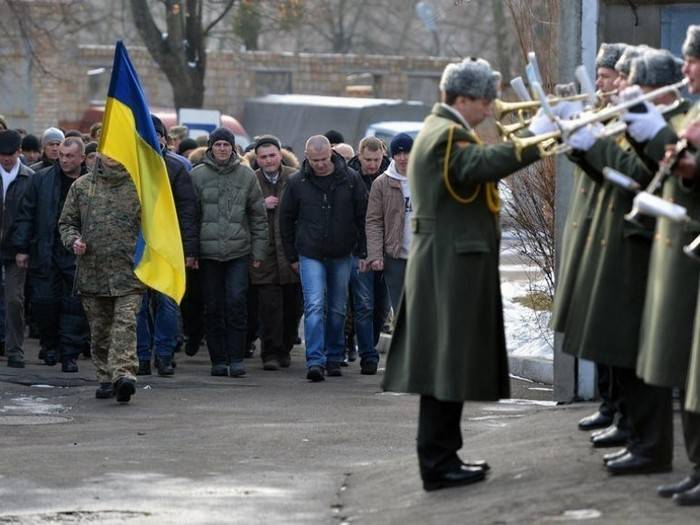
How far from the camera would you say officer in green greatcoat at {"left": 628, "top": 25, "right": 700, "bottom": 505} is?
26.4 ft

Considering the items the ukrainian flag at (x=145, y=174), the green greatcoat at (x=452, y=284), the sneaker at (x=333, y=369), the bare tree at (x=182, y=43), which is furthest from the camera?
the bare tree at (x=182, y=43)

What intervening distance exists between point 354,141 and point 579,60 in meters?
28.2

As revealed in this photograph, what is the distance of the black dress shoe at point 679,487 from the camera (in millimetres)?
8055

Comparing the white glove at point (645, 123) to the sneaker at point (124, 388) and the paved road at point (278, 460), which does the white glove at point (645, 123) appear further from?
the sneaker at point (124, 388)

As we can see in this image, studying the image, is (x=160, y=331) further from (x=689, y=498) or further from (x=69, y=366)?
(x=689, y=498)

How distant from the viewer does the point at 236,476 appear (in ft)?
33.2

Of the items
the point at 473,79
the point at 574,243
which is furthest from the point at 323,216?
the point at 473,79

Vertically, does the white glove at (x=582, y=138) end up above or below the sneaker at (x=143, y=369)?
above

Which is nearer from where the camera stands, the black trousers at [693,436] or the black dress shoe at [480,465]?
the black trousers at [693,436]

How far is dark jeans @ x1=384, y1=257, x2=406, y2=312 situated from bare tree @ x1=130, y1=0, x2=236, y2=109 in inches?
985

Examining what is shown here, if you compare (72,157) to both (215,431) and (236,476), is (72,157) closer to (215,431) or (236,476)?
(215,431)

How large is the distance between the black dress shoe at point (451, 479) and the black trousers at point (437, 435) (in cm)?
2

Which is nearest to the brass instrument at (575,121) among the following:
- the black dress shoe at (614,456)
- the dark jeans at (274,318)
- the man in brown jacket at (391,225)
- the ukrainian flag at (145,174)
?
the black dress shoe at (614,456)

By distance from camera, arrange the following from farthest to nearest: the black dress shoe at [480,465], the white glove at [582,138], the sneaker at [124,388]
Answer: the sneaker at [124,388], the black dress shoe at [480,465], the white glove at [582,138]
